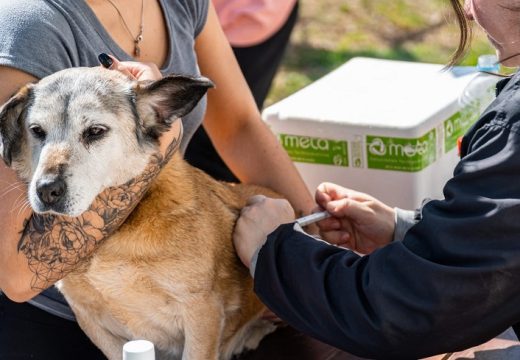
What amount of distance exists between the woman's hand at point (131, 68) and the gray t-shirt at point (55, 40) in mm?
91

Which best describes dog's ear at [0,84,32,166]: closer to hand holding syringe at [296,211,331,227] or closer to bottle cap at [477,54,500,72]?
hand holding syringe at [296,211,331,227]

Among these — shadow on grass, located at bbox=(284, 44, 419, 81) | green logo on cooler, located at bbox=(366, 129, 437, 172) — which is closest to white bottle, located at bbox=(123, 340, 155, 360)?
green logo on cooler, located at bbox=(366, 129, 437, 172)

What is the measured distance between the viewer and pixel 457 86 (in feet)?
11.1

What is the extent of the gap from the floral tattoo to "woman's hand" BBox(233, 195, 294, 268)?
315mm

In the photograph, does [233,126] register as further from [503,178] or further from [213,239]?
[503,178]

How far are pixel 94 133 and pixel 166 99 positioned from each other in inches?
7.2

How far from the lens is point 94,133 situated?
2.16 m

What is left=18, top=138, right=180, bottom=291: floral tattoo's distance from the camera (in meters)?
2.17

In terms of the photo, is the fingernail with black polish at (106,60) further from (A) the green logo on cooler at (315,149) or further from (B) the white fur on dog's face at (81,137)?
(A) the green logo on cooler at (315,149)

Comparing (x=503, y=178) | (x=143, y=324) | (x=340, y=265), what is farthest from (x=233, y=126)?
(x=503, y=178)

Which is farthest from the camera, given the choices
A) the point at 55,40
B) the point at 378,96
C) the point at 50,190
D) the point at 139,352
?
the point at 378,96

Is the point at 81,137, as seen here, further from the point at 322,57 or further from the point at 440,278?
the point at 322,57

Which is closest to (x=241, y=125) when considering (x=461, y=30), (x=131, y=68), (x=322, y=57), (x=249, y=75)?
(x=131, y=68)

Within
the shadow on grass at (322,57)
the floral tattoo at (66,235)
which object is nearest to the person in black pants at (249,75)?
the floral tattoo at (66,235)
